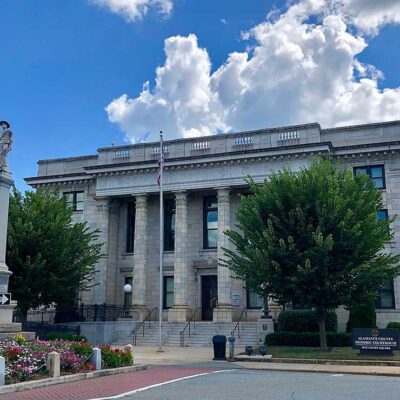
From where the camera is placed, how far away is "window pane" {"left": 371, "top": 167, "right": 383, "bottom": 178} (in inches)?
1401

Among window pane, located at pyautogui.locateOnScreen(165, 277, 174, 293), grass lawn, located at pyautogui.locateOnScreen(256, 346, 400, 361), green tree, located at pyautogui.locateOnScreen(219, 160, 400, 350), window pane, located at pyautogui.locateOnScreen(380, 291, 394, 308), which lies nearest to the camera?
grass lawn, located at pyautogui.locateOnScreen(256, 346, 400, 361)

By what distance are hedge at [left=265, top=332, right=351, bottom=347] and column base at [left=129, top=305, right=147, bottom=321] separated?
426 inches

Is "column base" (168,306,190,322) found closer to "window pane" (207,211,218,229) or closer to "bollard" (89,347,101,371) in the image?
"window pane" (207,211,218,229)

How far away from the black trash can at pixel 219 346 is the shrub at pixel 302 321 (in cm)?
825

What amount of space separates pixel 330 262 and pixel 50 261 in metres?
16.6

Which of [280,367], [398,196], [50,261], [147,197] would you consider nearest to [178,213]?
[147,197]

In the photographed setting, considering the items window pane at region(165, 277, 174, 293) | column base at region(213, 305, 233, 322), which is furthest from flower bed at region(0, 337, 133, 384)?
window pane at region(165, 277, 174, 293)

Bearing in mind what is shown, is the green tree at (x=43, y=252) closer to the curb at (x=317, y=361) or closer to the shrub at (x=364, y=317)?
the curb at (x=317, y=361)

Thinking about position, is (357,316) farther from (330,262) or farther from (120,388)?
(120,388)

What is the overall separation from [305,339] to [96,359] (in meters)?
14.6

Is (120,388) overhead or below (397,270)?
below

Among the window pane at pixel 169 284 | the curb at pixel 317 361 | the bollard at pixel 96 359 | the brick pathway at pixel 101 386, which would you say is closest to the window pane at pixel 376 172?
the window pane at pixel 169 284

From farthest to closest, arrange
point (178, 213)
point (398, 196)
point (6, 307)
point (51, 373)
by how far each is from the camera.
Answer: point (178, 213) < point (398, 196) < point (6, 307) < point (51, 373)

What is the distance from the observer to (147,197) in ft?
131
